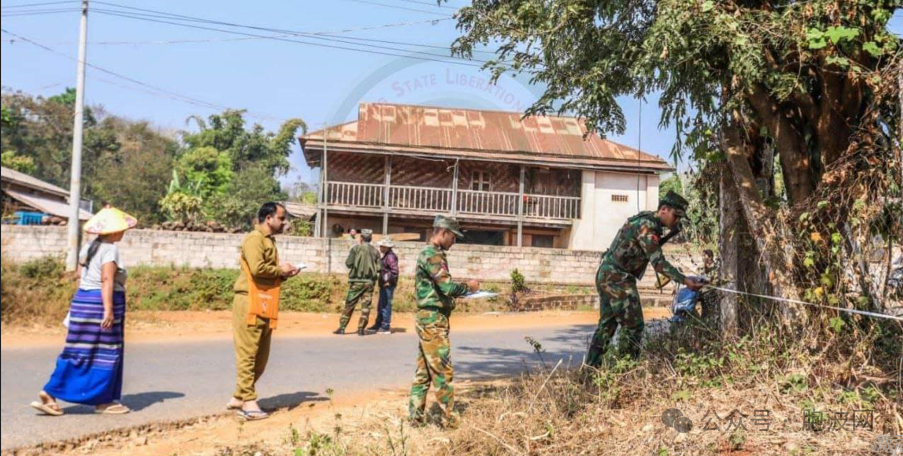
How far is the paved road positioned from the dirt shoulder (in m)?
0.86

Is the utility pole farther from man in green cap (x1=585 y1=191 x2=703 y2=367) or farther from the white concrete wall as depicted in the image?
the white concrete wall

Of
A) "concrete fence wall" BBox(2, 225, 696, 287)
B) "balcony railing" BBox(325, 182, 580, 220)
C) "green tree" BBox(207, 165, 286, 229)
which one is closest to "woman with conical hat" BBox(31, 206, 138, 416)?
"concrete fence wall" BBox(2, 225, 696, 287)

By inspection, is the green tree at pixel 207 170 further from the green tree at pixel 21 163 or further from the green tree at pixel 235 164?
the green tree at pixel 21 163

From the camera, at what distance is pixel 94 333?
545 cm

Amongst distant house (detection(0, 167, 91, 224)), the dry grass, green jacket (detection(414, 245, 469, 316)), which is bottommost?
the dry grass

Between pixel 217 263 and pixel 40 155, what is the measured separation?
19.7m

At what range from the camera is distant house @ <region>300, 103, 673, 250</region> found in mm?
23750

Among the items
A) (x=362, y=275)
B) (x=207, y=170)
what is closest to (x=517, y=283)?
(x=362, y=275)

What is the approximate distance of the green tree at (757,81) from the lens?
16.9 feet

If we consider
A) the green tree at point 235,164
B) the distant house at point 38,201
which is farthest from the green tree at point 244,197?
the distant house at point 38,201

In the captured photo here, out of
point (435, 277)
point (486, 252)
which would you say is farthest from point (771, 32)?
point (486, 252)

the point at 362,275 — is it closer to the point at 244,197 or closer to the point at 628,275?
the point at 628,275

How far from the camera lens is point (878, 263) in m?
Result: 5.35

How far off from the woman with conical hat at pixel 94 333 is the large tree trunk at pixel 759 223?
499 centimetres
